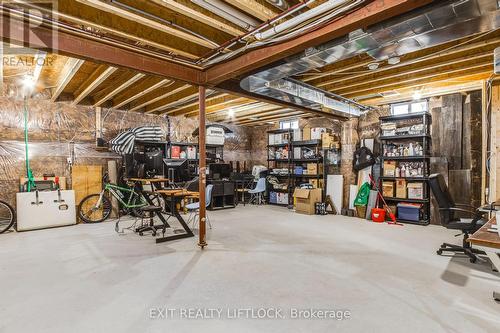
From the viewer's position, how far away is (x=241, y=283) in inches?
106

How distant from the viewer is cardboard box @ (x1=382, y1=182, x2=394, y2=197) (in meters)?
5.85

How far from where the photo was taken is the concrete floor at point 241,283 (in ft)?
6.72

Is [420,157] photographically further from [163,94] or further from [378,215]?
[163,94]

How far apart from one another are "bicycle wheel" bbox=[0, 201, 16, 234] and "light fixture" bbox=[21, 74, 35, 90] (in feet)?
7.24

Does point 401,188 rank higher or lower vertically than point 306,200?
higher

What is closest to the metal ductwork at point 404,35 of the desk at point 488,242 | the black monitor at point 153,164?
the desk at point 488,242

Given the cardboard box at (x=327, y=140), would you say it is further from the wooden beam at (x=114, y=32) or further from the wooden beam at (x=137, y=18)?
the wooden beam at (x=137, y=18)

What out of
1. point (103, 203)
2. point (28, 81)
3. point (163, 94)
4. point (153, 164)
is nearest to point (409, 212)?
point (153, 164)

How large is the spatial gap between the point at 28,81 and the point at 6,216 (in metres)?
2.50

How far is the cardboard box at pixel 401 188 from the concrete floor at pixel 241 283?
133 cm

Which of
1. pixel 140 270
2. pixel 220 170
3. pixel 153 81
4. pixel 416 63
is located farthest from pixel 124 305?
pixel 220 170

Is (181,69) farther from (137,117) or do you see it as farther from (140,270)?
(137,117)

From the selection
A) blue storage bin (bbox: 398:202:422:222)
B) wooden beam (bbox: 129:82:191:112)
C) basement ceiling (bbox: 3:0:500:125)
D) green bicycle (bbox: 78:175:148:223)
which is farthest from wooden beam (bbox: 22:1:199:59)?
Answer: blue storage bin (bbox: 398:202:422:222)

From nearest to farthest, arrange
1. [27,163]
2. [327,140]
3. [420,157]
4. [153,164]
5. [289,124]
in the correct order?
[153,164], [27,163], [420,157], [327,140], [289,124]
